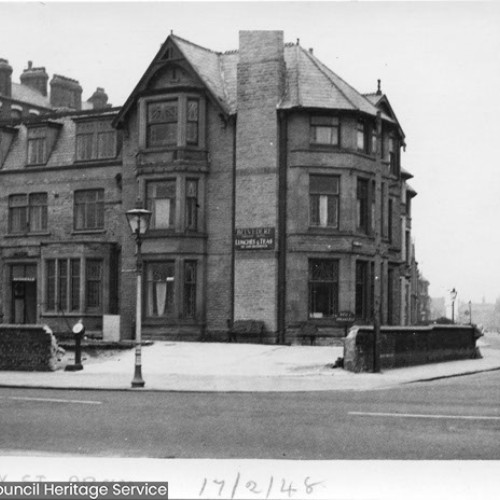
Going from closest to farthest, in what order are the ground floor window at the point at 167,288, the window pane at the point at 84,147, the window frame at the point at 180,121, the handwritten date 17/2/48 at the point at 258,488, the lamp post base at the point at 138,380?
the handwritten date 17/2/48 at the point at 258,488 → the lamp post base at the point at 138,380 → the window frame at the point at 180,121 → the ground floor window at the point at 167,288 → the window pane at the point at 84,147

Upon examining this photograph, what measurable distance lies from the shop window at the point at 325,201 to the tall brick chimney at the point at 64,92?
33.8 metres

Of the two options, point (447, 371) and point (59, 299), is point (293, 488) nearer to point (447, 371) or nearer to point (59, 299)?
point (447, 371)

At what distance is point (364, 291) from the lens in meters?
34.0

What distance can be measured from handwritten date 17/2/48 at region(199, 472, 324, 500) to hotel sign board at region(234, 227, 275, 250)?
78.0 ft

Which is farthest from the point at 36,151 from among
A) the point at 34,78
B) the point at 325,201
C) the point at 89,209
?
the point at 34,78

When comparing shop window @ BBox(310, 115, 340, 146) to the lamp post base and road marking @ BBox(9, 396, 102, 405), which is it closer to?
the lamp post base

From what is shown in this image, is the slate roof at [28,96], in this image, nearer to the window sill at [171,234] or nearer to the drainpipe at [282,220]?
the window sill at [171,234]

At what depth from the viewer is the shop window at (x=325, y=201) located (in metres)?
33.2

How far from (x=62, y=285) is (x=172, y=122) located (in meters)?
9.29

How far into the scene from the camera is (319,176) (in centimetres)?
3325

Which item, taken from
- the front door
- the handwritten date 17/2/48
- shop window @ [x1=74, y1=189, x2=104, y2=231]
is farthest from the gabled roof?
the handwritten date 17/2/48

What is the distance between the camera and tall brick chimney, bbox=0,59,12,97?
2514 inches

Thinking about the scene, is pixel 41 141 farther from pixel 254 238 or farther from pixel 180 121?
pixel 254 238

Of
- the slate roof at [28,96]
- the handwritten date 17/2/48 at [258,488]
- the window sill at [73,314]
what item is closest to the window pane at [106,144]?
the window sill at [73,314]
